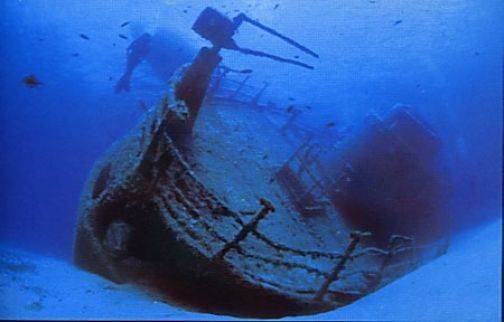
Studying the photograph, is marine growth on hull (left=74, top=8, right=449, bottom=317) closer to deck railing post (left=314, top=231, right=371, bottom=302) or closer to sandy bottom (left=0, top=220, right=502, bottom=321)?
deck railing post (left=314, top=231, right=371, bottom=302)

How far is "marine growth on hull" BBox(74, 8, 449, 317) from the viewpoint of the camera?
450cm

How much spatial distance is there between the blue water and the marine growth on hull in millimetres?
9228

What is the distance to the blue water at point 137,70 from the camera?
71.7 feet

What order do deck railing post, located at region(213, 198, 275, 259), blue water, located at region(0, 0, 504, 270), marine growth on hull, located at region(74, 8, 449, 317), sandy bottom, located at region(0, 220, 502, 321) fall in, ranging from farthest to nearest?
blue water, located at region(0, 0, 504, 270), marine growth on hull, located at region(74, 8, 449, 317), deck railing post, located at region(213, 198, 275, 259), sandy bottom, located at region(0, 220, 502, 321)

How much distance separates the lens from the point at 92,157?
30250mm

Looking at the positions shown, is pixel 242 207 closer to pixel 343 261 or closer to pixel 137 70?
pixel 343 261

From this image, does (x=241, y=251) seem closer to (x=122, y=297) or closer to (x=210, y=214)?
(x=210, y=214)

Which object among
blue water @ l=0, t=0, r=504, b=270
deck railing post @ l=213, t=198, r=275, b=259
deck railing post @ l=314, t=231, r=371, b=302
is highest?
blue water @ l=0, t=0, r=504, b=270

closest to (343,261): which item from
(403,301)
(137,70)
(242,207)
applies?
(403,301)

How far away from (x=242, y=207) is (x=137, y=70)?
28.9 metres

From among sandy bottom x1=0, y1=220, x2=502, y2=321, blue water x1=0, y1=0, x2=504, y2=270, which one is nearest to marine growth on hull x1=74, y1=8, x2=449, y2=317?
sandy bottom x1=0, y1=220, x2=502, y2=321

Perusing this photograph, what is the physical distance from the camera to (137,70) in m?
31.2

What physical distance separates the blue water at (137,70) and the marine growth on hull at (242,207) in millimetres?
9228

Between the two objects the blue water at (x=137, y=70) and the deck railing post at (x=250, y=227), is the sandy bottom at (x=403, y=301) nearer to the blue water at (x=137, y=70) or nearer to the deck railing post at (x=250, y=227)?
the deck railing post at (x=250, y=227)
